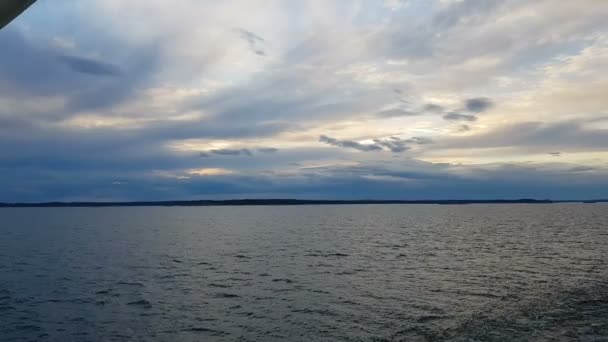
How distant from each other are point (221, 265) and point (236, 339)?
27684 millimetres

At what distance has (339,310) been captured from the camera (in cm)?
2942

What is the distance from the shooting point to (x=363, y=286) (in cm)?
3762

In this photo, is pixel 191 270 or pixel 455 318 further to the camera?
pixel 191 270

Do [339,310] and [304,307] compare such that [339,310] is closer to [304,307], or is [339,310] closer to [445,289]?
[304,307]

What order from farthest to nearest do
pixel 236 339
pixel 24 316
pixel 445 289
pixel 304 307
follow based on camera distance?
pixel 445 289 < pixel 304 307 < pixel 24 316 < pixel 236 339

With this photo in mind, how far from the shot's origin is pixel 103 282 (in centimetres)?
4016

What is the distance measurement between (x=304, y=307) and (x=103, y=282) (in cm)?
2127

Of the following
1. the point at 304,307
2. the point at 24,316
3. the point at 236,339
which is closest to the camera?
the point at 236,339

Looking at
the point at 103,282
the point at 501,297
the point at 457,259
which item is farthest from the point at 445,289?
the point at 103,282

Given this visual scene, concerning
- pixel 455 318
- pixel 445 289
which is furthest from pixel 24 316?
pixel 445 289

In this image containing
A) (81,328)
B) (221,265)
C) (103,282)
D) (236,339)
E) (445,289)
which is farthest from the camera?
(221,265)

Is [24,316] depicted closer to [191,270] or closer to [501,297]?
[191,270]

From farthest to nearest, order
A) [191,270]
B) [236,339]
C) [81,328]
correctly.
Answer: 1. [191,270]
2. [81,328]
3. [236,339]

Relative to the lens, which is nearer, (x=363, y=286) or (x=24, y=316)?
(x=24, y=316)
